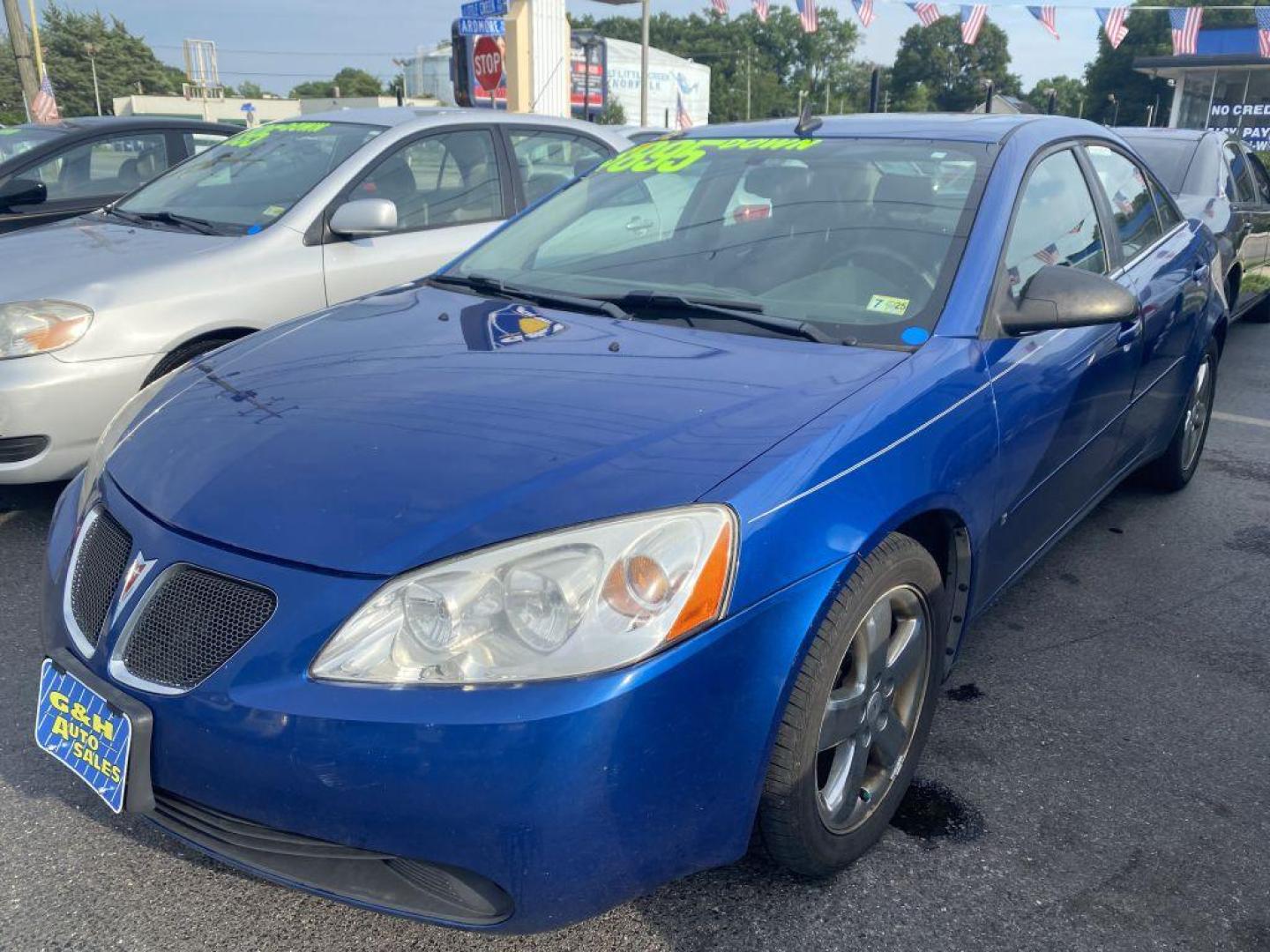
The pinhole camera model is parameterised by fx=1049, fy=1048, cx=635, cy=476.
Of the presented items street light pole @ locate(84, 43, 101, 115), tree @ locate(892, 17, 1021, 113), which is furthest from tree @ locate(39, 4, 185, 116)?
tree @ locate(892, 17, 1021, 113)

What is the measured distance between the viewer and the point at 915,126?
3146 millimetres

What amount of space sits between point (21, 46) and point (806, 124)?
53.0ft

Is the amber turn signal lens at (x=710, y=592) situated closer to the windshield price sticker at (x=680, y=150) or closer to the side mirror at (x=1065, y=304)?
the side mirror at (x=1065, y=304)

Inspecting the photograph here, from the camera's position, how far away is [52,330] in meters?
3.65

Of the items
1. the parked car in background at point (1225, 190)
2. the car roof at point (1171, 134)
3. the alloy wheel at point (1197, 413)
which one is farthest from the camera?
the car roof at point (1171, 134)

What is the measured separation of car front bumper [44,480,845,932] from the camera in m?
1.55

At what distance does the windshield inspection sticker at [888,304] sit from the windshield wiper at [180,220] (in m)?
3.09

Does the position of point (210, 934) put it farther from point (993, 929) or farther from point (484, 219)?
point (484, 219)

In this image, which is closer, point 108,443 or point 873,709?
point 873,709

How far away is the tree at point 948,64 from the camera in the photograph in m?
89.2

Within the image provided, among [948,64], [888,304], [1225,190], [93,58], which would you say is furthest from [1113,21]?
[948,64]

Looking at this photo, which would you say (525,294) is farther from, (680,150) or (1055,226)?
(1055,226)

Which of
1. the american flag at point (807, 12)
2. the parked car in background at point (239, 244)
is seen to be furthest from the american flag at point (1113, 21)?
the parked car in background at point (239, 244)

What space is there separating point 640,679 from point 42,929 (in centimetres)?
131
